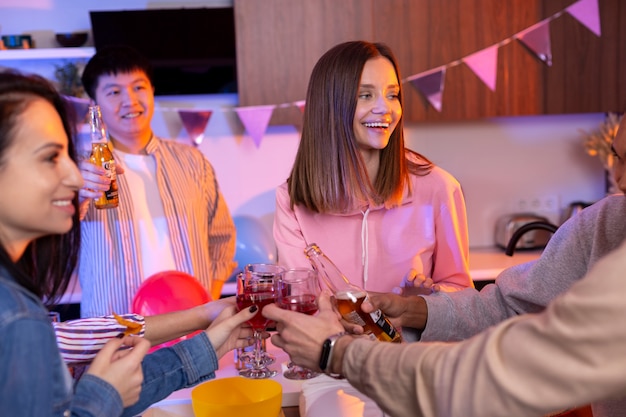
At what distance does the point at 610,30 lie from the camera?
3643 millimetres

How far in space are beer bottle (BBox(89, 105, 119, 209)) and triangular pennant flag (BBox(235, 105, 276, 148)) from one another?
132 cm

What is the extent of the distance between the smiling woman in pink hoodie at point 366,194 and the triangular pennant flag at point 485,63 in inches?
57.7

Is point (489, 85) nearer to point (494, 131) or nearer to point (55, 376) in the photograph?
point (494, 131)

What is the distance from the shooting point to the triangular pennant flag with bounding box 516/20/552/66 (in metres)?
3.57

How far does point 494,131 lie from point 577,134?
47cm

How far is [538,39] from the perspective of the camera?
358 cm

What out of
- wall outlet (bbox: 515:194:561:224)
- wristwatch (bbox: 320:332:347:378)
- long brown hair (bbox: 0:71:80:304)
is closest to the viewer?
long brown hair (bbox: 0:71:80:304)

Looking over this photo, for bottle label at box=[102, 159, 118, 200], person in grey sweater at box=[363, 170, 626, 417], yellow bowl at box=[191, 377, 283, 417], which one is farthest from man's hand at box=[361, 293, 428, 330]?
bottle label at box=[102, 159, 118, 200]

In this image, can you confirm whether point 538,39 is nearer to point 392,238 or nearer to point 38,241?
point 392,238

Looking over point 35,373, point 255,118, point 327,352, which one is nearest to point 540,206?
point 255,118

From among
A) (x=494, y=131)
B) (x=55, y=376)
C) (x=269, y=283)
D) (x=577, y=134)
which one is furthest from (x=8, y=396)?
(x=577, y=134)

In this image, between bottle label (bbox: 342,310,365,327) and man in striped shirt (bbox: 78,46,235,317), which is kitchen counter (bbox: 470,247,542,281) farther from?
bottle label (bbox: 342,310,365,327)

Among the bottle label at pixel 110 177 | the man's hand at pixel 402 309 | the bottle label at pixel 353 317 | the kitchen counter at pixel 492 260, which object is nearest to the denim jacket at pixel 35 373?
the bottle label at pixel 353 317

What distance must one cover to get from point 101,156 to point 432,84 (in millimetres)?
1827
